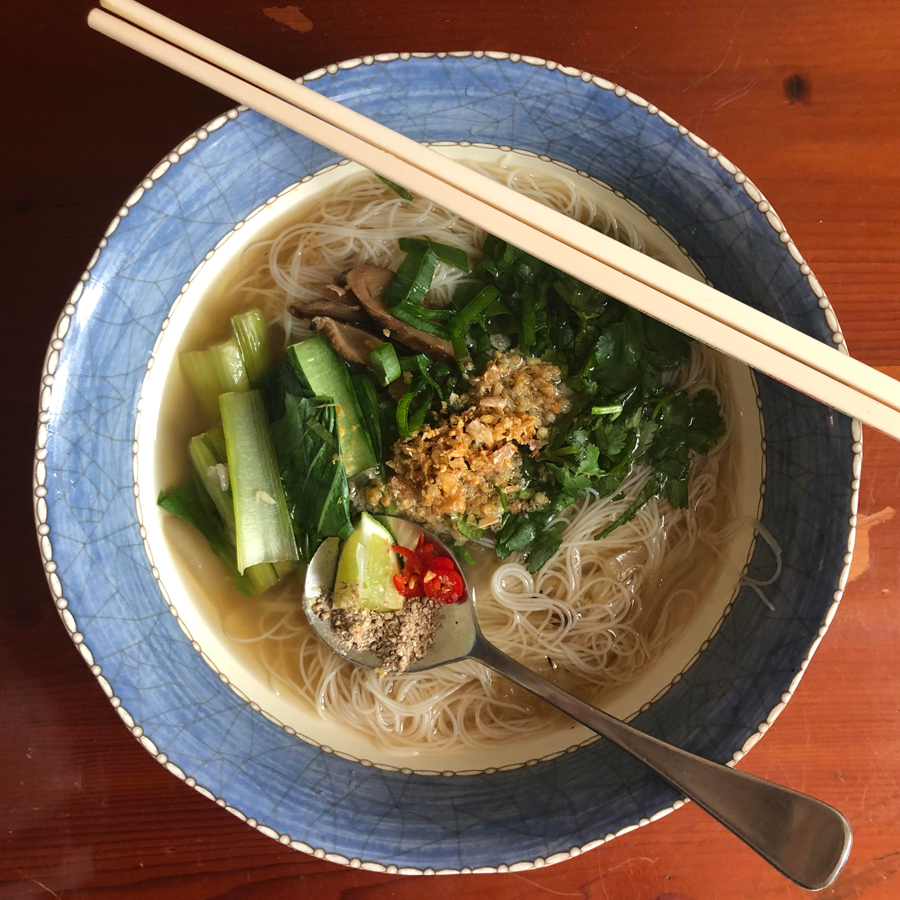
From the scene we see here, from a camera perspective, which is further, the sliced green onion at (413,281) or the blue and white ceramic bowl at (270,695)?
the sliced green onion at (413,281)

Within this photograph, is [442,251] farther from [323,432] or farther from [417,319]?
[323,432]

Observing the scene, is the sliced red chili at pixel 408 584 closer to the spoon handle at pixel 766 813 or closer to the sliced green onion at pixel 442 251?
the spoon handle at pixel 766 813

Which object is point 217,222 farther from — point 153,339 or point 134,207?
point 153,339

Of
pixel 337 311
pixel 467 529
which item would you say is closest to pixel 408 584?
pixel 467 529

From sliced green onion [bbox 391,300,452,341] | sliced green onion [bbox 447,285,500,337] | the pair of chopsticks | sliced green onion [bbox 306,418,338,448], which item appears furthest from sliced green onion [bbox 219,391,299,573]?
the pair of chopsticks

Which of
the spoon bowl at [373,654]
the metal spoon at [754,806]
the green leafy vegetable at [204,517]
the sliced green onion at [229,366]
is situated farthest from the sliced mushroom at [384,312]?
the metal spoon at [754,806]

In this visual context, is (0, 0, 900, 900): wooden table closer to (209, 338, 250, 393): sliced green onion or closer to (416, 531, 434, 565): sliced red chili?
(209, 338, 250, 393): sliced green onion

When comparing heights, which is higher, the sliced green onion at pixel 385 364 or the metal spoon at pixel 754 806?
the sliced green onion at pixel 385 364
